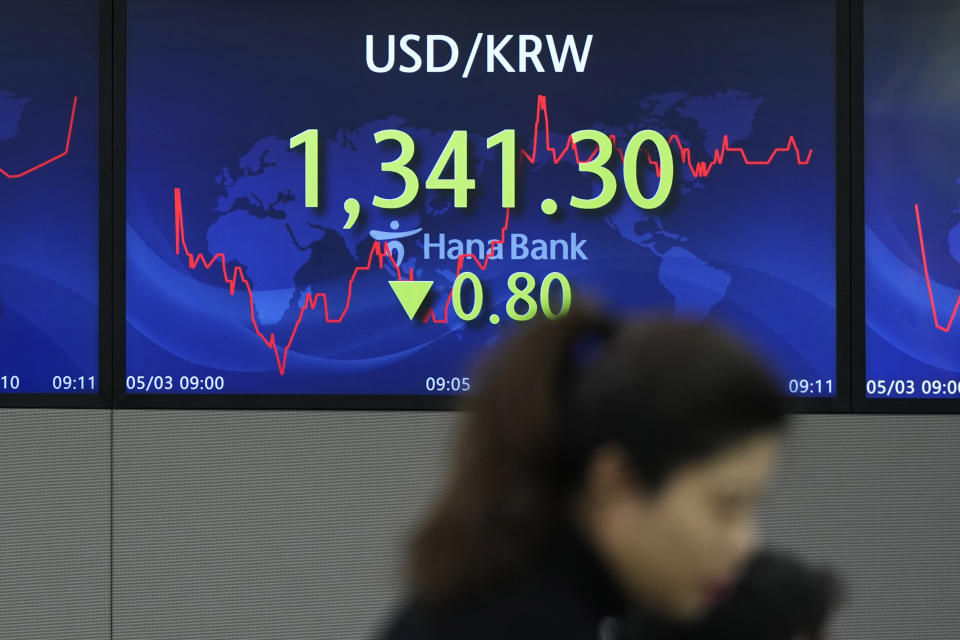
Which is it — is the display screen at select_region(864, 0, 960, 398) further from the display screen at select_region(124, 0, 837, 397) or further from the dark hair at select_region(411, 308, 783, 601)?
the dark hair at select_region(411, 308, 783, 601)

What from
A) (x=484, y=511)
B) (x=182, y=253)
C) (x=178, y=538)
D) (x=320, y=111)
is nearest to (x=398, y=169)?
(x=320, y=111)

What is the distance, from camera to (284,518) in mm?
4031

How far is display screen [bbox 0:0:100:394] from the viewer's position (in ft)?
13.3

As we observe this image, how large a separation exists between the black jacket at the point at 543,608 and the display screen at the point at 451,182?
9.40 feet

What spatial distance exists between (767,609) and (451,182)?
→ 2.87m

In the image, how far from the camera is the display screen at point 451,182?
3.93m

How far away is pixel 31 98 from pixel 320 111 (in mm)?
971

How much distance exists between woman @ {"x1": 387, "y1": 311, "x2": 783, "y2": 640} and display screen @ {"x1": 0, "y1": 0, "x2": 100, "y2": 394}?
324 centimetres

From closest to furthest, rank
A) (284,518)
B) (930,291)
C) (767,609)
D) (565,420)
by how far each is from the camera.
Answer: (565,420) → (767,609) → (930,291) → (284,518)
